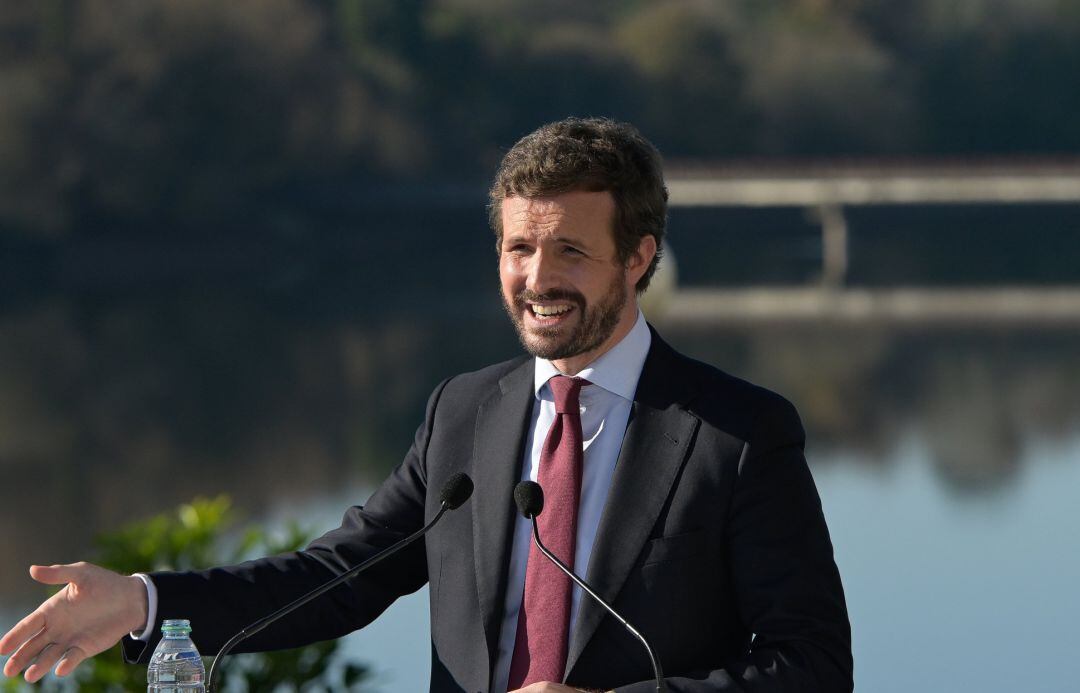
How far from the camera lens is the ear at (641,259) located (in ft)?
7.16

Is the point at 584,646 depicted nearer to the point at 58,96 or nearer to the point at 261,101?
the point at 58,96

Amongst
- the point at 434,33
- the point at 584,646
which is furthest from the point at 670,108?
the point at 584,646

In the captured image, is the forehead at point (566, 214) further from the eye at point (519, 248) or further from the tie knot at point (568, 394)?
the tie knot at point (568, 394)

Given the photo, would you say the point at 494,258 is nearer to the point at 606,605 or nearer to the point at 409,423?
the point at 409,423

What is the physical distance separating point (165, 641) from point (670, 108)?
55.4 meters

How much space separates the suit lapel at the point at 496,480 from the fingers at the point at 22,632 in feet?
1.63

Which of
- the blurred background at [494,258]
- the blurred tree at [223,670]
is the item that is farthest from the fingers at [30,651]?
the blurred background at [494,258]

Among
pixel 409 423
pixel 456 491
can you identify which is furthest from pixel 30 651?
pixel 409 423

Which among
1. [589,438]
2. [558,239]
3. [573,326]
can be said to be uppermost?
Result: [558,239]

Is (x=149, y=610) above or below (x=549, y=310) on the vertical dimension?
below

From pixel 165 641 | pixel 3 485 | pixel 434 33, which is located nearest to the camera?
pixel 165 641

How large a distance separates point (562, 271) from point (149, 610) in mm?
606

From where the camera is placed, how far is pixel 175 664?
2021 mm

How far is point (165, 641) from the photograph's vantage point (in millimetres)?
2068
